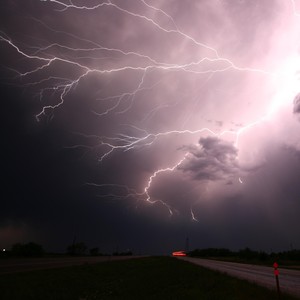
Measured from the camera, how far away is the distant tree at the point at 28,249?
2783 inches

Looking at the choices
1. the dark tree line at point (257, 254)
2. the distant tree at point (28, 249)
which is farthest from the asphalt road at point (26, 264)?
the dark tree line at point (257, 254)

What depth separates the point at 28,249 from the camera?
72562mm

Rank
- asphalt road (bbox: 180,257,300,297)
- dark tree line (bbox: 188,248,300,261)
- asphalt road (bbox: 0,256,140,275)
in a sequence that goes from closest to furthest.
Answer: asphalt road (bbox: 180,257,300,297) < asphalt road (bbox: 0,256,140,275) < dark tree line (bbox: 188,248,300,261)

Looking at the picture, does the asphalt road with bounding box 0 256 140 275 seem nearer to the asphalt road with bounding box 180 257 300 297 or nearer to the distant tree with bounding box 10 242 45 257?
the asphalt road with bounding box 180 257 300 297

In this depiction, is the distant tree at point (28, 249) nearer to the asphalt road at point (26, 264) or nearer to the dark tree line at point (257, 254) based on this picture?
the asphalt road at point (26, 264)

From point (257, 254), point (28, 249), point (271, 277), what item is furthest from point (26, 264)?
point (257, 254)

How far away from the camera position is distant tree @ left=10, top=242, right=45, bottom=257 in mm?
70688

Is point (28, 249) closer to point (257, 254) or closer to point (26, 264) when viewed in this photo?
point (26, 264)

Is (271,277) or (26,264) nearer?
(271,277)

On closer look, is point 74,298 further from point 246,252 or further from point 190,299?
point 246,252

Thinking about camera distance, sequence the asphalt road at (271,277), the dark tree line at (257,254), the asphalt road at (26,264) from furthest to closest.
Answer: the dark tree line at (257,254)
the asphalt road at (26,264)
the asphalt road at (271,277)

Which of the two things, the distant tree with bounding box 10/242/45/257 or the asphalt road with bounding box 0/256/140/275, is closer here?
the asphalt road with bounding box 0/256/140/275

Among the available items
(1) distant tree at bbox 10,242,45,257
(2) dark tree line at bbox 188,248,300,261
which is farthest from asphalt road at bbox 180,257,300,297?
(1) distant tree at bbox 10,242,45,257

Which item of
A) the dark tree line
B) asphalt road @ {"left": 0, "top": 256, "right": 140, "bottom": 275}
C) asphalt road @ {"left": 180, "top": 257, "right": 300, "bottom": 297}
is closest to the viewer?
asphalt road @ {"left": 180, "top": 257, "right": 300, "bottom": 297}
